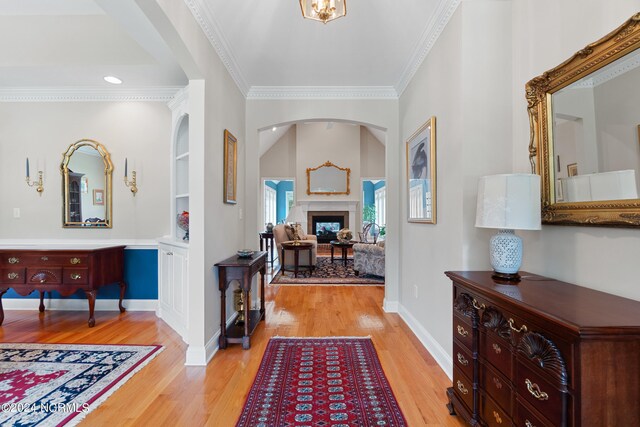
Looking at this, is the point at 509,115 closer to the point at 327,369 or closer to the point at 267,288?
the point at 327,369

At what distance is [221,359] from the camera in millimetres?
2332

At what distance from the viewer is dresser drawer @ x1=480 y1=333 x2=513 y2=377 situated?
1.19 meters

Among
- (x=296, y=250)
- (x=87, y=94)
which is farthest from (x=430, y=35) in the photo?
(x=296, y=250)

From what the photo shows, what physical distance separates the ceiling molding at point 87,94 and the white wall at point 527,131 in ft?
11.1

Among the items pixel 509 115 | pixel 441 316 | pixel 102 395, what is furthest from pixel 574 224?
pixel 102 395

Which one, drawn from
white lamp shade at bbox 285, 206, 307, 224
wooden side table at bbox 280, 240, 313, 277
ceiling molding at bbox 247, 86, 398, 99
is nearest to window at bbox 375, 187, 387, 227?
white lamp shade at bbox 285, 206, 307, 224

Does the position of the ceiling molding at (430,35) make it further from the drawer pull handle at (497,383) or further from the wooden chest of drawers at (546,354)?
the drawer pull handle at (497,383)

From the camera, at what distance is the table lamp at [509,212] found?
4.65ft

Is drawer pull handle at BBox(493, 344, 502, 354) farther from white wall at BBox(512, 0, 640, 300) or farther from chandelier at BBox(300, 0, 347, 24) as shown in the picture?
chandelier at BBox(300, 0, 347, 24)

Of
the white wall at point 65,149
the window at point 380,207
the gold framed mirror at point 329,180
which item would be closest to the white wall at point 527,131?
the white wall at point 65,149

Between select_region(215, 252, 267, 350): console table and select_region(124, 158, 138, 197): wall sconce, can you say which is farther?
select_region(124, 158, 138, 197): wall sconce

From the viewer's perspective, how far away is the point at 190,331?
7.48 feet

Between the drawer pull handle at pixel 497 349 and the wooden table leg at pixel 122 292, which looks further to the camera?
the wooden table leg at pixel 122 292

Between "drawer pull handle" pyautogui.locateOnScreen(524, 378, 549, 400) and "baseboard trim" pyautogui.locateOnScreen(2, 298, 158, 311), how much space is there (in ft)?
11.8
